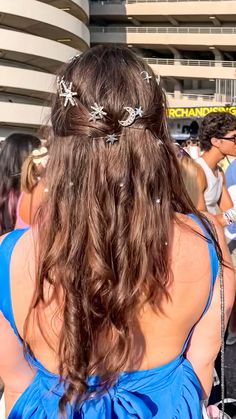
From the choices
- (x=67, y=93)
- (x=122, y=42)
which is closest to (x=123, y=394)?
(x=67, y=93)

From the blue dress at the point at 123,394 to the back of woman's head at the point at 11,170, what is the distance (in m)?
2.17

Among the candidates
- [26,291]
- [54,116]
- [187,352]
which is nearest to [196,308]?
[187,352]

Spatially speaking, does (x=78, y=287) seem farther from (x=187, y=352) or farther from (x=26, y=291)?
(x=187, y=352)

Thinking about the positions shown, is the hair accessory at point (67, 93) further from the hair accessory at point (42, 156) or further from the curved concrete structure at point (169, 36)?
the curved concrete structure at point (169, 36)

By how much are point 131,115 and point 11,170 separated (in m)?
2.33

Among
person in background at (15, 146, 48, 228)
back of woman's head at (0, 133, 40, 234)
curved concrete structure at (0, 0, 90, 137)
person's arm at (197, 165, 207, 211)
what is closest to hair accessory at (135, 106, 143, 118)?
person in background at (15, 146, 48, 228)

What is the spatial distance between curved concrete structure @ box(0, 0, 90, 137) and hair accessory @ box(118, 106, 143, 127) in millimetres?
36191

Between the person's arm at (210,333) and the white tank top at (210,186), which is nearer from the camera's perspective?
the person's arm at (210,333)

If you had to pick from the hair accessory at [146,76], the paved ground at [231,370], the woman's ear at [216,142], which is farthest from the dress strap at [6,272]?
the woman's ear at [216,142]

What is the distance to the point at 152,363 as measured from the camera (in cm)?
141

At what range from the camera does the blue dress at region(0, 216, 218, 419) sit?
1356 mm

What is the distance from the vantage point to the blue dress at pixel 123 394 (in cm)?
136

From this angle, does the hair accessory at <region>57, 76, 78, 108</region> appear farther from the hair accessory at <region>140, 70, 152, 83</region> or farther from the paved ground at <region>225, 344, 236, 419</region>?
the paved ground at <region>225, 344, 236, 419</region>

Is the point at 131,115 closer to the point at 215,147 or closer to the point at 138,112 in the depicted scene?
the point at 138,112
